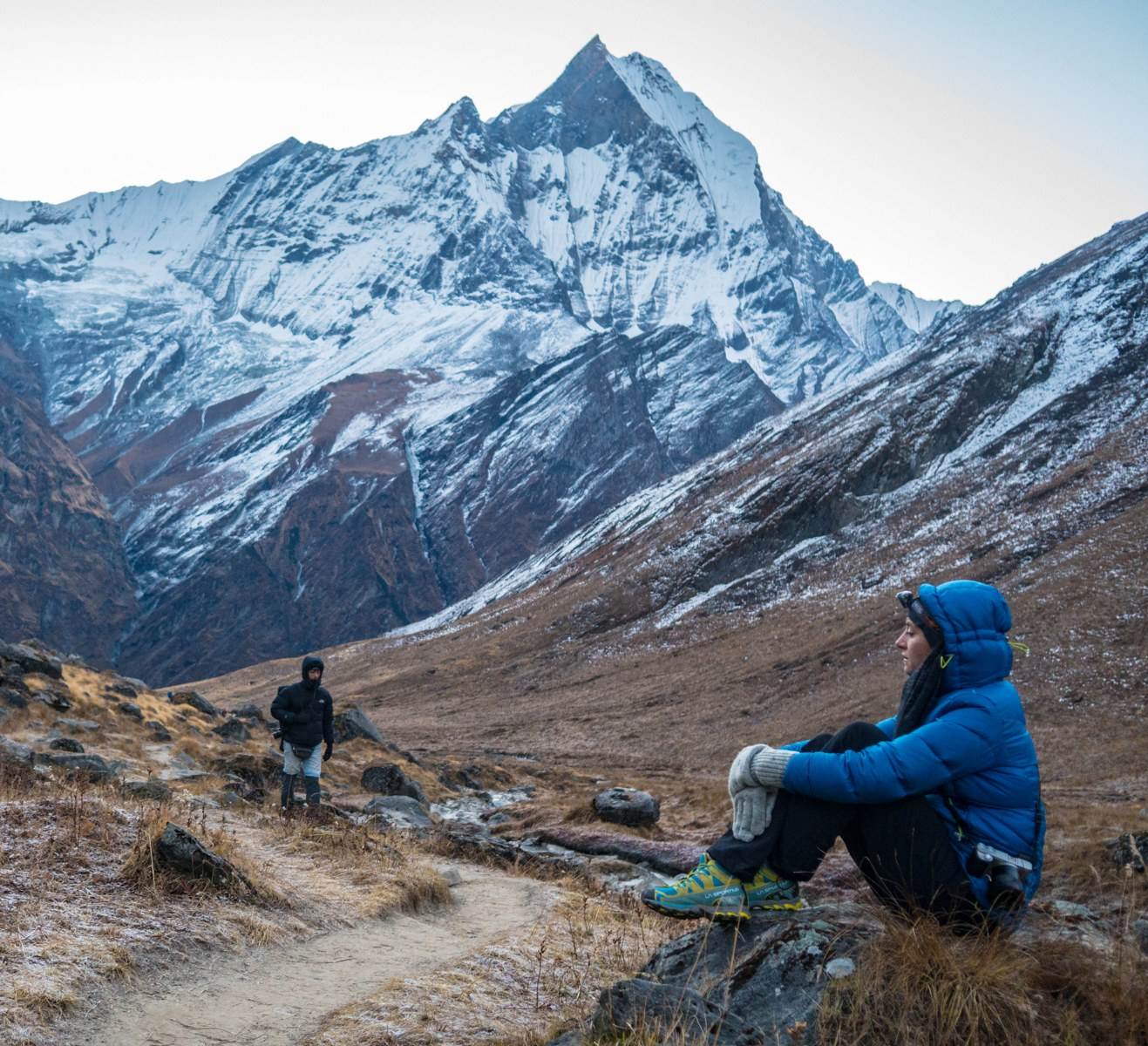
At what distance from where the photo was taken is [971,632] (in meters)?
5.07

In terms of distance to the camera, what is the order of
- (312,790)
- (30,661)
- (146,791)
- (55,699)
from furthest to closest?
(30,661)
(55,699)
(312,790)
(146,791)

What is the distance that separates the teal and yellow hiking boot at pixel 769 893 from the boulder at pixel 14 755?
9.18 m

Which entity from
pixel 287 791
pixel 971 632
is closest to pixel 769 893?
pixel 971 632

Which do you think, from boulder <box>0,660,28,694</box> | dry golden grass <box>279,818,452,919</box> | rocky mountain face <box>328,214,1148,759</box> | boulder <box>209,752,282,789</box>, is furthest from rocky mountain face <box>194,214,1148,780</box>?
boulder <box>0,660,28,694</box>

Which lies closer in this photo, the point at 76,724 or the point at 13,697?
the point at 76,724

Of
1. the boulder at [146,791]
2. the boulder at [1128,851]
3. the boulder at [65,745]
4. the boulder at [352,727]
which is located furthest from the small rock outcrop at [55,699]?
the boulder at [1128,851]

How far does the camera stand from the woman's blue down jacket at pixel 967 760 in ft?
15.8

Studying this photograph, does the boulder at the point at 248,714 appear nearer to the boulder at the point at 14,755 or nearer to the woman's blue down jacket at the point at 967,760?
the boulder at the point at 14,755

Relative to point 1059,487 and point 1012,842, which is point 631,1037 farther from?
point 1059,487

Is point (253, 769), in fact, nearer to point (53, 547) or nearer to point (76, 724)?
point (76, 724)

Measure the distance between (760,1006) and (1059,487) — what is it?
257 ft

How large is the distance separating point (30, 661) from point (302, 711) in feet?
44.3

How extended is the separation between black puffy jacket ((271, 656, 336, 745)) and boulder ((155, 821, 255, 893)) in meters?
7.17

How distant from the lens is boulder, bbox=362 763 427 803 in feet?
69.1
